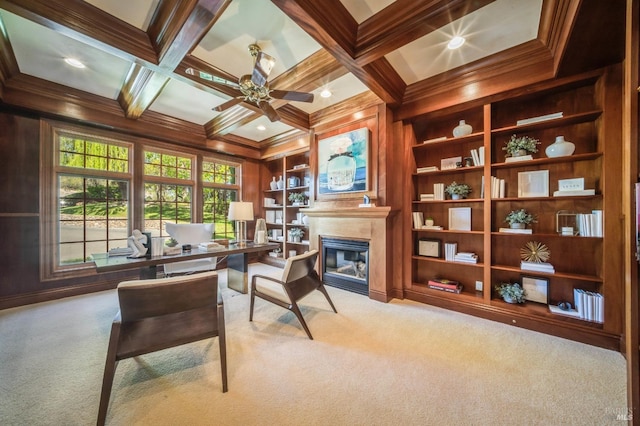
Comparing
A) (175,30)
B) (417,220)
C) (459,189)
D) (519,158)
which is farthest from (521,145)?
(175,30)

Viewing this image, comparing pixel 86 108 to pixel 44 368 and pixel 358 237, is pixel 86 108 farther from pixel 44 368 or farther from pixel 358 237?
pixel 358 237

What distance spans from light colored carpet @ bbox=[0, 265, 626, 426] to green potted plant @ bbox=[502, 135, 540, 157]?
6.31 ft

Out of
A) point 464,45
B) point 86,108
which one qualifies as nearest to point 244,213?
point 86,108

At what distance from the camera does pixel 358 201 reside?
3.42m

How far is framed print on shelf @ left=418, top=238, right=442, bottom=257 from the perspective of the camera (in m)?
3.12

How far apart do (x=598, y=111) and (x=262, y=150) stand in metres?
5.15

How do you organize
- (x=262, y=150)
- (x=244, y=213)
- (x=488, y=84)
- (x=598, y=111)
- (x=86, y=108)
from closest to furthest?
(x=598, y=111), (x=488, y=84), (x=86, y=108), (x=244, y=213), (x=262, y=150)

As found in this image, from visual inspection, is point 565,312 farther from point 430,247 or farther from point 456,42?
point 456,42

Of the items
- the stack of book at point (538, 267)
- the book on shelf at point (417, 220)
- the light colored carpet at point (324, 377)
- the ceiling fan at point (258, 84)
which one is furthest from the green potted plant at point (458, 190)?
the ceiling fan at point (258, 84)

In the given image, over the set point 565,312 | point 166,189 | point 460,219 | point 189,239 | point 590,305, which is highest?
point 166,189

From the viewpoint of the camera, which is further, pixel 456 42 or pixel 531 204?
pixel 531 204

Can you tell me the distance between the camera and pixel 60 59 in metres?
2.46

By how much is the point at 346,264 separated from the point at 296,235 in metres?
1.52

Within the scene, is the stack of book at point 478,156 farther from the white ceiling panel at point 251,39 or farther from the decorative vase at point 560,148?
the white ceiling panel at point 251,39
